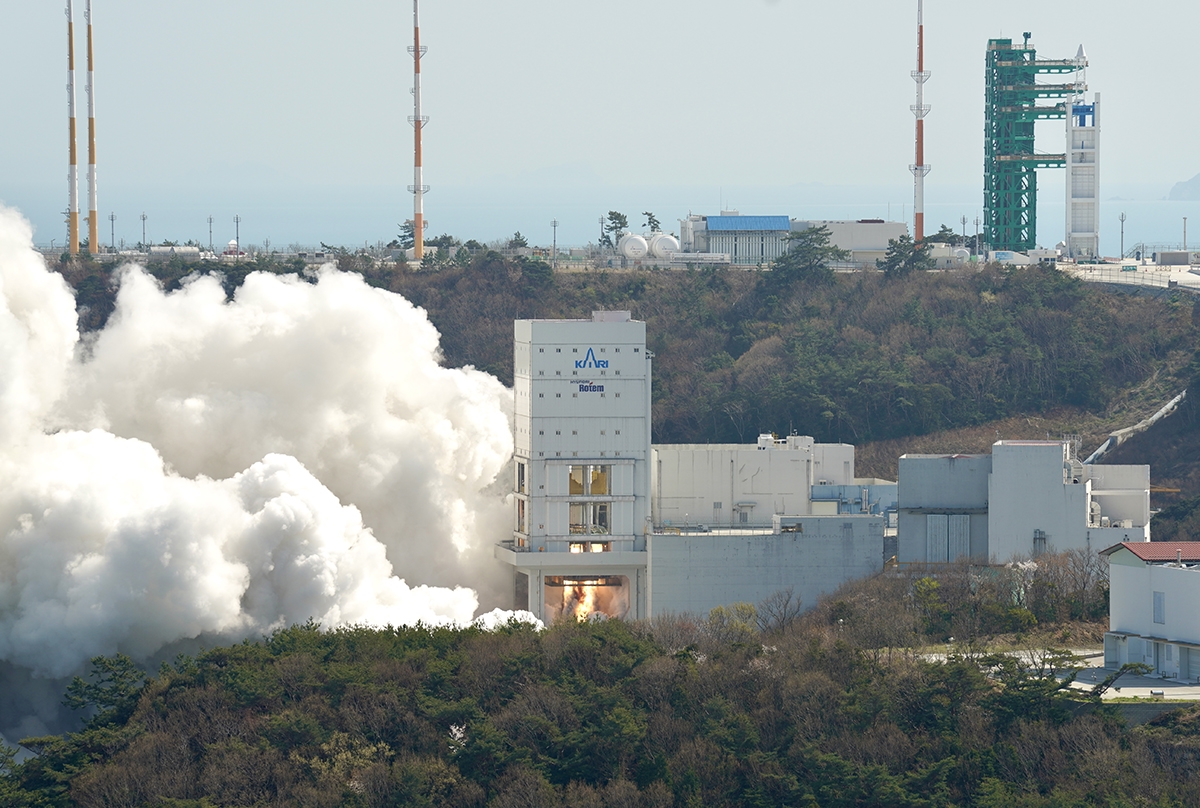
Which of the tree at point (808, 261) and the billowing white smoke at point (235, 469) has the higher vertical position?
the tree at point (808, 261)

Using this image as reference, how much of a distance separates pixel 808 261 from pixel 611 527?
146 ft

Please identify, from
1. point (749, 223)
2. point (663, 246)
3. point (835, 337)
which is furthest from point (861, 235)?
point (835, 337)

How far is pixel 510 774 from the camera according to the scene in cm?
5472

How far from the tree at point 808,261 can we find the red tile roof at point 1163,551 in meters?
54.1

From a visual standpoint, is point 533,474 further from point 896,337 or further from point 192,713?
point 896,337

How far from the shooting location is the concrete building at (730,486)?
253ft

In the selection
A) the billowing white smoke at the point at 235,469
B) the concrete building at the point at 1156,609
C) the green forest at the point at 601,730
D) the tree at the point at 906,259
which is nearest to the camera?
the green forest at the point at 601,730

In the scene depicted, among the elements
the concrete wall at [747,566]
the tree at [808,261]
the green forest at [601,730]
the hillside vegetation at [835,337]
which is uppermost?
the tree at [808,261]

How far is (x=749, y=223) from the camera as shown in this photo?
412ft

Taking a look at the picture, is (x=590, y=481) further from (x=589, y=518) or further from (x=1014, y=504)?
(x=1014, y=504)

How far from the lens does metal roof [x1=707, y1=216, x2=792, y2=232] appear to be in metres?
124

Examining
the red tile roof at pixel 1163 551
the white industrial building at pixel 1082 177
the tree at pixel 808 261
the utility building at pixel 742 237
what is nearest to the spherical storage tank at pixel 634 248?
the utility building at pixel 742 237

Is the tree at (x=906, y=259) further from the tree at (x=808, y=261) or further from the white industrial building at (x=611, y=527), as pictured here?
the white industrial building at (x=611, y=527)

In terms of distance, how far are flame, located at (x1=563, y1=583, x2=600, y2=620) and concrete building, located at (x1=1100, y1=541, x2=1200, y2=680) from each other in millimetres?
20437
